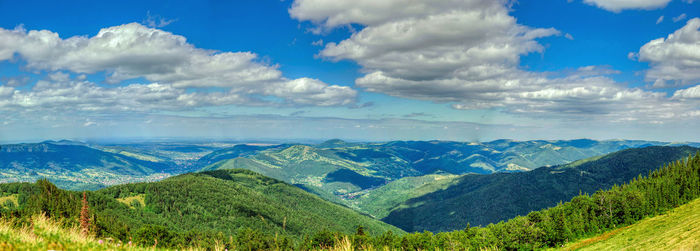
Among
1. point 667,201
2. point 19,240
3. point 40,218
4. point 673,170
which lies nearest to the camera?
point 19,240

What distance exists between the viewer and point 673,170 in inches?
6900

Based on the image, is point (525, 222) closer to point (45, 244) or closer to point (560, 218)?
point (560, 218)

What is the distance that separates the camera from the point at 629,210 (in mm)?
140875

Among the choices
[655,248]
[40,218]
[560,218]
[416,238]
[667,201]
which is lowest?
[416,238]

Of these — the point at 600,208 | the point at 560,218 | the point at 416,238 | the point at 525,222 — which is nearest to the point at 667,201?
the point at 600,208

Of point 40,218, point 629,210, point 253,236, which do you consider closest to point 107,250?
point 40,218

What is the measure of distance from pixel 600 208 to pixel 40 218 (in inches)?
7650

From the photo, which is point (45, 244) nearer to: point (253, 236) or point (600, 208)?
point (253, 236)

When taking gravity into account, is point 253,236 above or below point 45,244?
below

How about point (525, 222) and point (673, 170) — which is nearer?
point (525, 222)

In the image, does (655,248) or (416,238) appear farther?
(416,238)

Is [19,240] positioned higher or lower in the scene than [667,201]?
higher

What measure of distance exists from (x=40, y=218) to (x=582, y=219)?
177 metres

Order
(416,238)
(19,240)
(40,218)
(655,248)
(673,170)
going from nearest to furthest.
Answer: (19,240), (40,218), (655,248), (416,238), (673,170)
